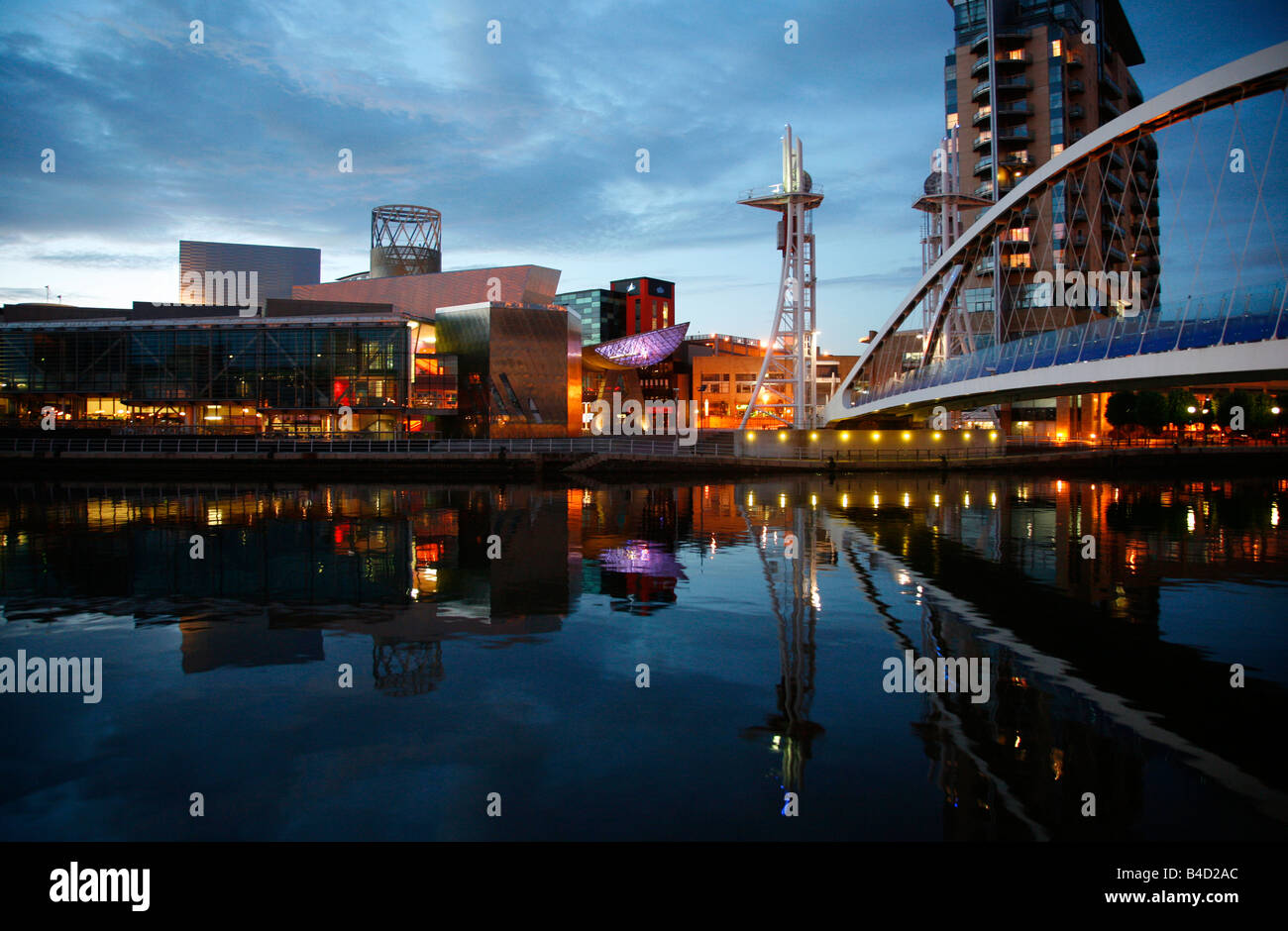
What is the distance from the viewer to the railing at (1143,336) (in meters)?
19.8

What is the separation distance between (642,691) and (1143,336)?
A: 63.7ft

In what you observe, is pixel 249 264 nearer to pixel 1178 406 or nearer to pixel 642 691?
pixel 1178 406

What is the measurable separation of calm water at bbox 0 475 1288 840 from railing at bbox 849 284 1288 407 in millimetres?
5001

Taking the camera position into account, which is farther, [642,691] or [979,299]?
[979,299]

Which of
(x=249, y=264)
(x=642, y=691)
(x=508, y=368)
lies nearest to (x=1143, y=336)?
(x=642, y=691)

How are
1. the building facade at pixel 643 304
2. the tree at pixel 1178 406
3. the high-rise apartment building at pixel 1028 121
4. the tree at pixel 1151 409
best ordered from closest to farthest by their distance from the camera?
the tree at pixel 1151 409, the tree at pixel 1178 406, the high-rise apartment building at pixel 1028 121, the building facade at pixel 643 304

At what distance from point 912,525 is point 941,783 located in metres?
20.0

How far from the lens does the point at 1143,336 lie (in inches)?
926

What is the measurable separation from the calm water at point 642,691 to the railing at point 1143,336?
16.4 feet

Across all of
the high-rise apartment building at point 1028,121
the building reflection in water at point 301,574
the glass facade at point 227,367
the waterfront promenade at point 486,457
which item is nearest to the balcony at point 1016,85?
the high-rise apartment building at point 1028,121

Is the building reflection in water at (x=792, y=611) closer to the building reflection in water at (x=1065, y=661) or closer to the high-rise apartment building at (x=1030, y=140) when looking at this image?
the building reflection in water at (x=1065, y=661)

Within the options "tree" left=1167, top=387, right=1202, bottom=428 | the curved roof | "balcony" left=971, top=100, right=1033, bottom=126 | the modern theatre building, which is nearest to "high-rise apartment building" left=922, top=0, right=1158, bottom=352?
"balcony" left=971, top=100, right=1033, bottom=126

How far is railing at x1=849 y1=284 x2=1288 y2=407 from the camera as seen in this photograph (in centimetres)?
1984

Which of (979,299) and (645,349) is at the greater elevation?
(979,299)
